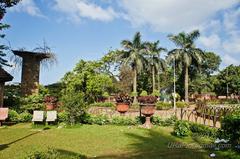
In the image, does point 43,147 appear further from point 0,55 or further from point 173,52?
point 173,52

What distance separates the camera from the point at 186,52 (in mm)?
44656

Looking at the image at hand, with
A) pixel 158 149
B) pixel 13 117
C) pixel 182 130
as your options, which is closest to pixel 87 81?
pixel 13 117

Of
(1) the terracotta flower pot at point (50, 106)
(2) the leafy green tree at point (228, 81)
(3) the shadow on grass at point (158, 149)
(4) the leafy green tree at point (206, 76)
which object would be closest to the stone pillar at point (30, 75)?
(1) the terracotta flower pot at point (50, 106)

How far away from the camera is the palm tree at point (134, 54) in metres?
43.3

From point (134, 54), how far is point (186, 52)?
8.19 metres

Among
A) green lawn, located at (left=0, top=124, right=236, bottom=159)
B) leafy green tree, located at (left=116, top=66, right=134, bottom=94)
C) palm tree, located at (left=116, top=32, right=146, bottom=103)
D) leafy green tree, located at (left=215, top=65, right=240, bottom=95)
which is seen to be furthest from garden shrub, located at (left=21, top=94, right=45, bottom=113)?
leafy green tree, located at (left=215, top=65, right=240, bottom=95)

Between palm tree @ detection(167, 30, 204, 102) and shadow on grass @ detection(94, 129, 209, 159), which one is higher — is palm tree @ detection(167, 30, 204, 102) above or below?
above

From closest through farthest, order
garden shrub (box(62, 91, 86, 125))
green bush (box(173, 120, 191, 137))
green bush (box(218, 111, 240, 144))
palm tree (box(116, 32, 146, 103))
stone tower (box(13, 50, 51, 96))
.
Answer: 1. green bush (box(218, 111, 240, 144))
2. green bush (box(173, 120, 191, 137))
3. garden shrub (box(62, 91, 86, 125))
4. stone tower (box(13, 50, 51, 96))
5. palm tree (box(116, 32, 146, 103))

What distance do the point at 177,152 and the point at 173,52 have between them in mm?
37010

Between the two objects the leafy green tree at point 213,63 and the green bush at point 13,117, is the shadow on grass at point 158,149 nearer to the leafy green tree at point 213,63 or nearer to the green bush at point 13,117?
the green bush at point 13,117

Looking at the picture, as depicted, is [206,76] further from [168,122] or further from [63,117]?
[63,117]

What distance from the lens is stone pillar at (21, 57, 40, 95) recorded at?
22531 mm

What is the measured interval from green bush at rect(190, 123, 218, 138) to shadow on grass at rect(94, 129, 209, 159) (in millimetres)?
1507

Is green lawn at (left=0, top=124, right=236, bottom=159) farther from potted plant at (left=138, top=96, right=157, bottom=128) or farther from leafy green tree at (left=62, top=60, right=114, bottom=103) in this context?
leafy green tree at (left=62, top=60, right=114, bottom=103)
